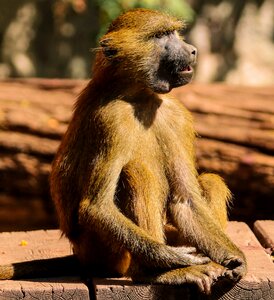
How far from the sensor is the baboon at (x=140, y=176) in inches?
211

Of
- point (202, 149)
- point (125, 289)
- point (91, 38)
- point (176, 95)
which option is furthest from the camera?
point (91, 38)

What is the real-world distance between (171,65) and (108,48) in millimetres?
416

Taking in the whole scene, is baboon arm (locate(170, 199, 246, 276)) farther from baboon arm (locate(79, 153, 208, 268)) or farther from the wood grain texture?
the wood grain texture

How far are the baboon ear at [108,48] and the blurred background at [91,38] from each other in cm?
740

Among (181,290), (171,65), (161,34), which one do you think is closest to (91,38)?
(161,34)

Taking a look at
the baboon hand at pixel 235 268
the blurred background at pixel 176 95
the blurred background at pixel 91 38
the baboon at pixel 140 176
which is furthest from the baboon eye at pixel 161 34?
the blurred background at pixel 91 38

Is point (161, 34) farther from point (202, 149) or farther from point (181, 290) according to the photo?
point (202, 149)

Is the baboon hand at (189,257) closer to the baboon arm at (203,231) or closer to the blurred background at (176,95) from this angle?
the baboon arm at (203,231)

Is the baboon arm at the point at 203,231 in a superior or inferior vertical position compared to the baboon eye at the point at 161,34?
inferior

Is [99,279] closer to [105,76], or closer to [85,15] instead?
[105,76]

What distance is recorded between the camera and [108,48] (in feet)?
19.0

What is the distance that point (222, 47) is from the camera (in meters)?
14.3

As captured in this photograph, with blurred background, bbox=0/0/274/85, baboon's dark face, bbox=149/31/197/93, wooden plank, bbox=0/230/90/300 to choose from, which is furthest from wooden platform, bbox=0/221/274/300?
blurred background, bbox=0/0/274/85

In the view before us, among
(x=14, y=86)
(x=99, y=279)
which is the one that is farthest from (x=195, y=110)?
(x=99, y=279)
